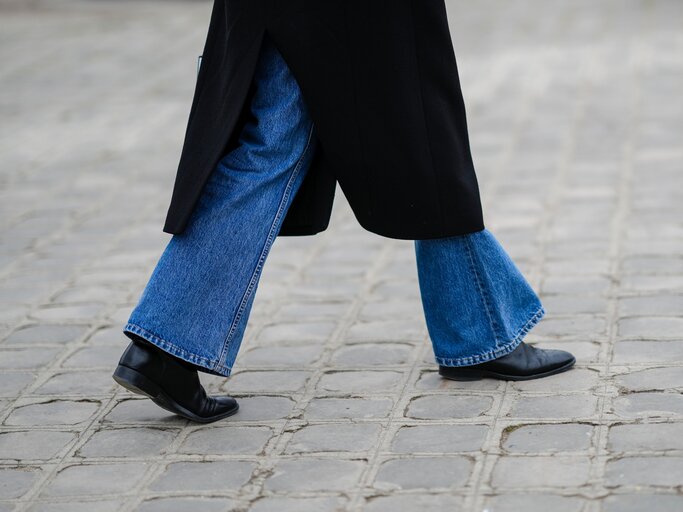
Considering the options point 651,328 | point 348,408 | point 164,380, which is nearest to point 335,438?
point 348,408

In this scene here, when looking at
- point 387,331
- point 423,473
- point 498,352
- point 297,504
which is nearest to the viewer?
point 297,504

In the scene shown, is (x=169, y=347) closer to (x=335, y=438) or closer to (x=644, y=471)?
(x=335, y=438)

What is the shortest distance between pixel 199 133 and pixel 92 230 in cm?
256

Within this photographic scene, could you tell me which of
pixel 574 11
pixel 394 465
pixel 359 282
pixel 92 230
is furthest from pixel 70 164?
pixel 574 11

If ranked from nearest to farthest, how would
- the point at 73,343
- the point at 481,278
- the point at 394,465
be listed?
the point at 394,465 → the point at 481,278 → the point at 73,343

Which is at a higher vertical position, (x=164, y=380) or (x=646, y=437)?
(x=164, y=380)

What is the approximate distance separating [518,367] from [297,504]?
0.96m

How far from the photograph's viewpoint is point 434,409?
3.25 m

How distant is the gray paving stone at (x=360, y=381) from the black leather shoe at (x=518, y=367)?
15 centimetres

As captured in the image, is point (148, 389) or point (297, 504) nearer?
point (297, 504)

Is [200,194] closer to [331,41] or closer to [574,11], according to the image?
[331,41]

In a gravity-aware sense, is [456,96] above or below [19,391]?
above

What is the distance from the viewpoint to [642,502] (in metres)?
2.57

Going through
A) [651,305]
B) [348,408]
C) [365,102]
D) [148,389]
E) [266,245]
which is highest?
[365,102]
